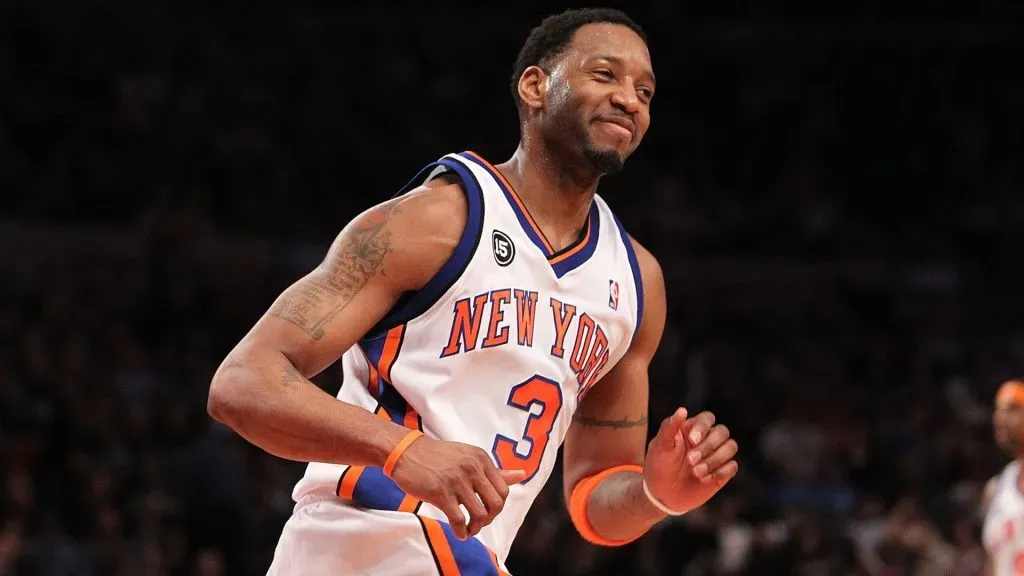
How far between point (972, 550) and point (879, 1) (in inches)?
323

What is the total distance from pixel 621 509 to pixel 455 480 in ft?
3.76

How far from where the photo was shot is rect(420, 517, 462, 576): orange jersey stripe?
3.32 m

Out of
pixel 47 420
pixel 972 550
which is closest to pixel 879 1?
pixel 972 550

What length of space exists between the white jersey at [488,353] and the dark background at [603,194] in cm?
435

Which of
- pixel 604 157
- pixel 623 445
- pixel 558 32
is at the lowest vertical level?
→ pixel 623 445

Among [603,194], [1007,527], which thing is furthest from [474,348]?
[603,194]

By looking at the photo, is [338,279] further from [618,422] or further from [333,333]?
[618,422]

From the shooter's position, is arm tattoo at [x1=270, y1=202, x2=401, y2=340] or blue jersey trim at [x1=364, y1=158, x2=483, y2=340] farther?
blue jersey trim at [x1=364, y1=158, x2=483, y2=340]

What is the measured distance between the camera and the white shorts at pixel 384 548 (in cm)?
332

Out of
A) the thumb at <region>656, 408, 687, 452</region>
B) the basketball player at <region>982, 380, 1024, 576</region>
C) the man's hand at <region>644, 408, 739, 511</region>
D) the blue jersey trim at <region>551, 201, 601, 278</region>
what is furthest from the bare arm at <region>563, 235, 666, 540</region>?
the basketball player at <region>982, 380, 1024, 576</region>

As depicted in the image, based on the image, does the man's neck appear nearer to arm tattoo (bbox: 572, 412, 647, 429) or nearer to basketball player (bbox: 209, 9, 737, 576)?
basketball player (bbox: 209, 9, 737, 576)

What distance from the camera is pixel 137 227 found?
11680mm

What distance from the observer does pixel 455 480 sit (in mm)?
2832

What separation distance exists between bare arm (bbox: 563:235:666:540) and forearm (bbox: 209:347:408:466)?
1.14 metres
